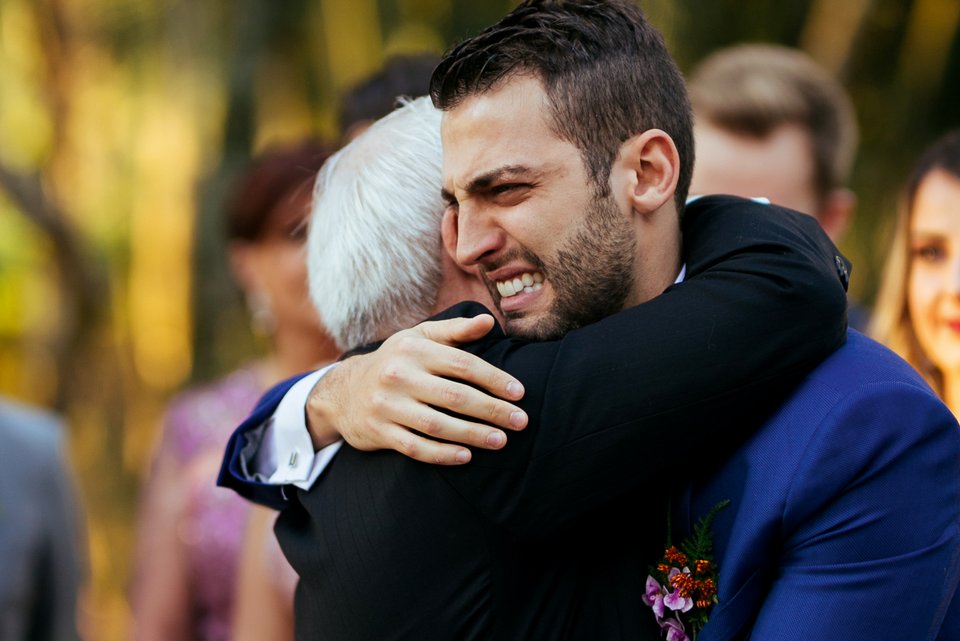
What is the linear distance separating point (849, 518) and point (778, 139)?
6.71 ft

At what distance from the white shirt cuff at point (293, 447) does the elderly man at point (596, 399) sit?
0.04 feet

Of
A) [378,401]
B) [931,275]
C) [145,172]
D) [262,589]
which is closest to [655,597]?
[378,401]

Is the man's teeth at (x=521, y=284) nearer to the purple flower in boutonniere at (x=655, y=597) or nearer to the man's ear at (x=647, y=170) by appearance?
the man's ear at (x=647, y=170)

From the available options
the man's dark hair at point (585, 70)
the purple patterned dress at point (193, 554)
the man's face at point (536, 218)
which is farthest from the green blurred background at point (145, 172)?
the man's face at point (536, 218)

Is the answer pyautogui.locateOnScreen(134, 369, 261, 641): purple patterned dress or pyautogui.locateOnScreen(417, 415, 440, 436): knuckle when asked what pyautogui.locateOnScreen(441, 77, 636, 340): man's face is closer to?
pyautogui.locateOnScreen(417, 415, 440, 436): knuckle

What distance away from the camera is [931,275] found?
2.61 m

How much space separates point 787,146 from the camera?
3516mm

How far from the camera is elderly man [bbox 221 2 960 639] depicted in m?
1.71

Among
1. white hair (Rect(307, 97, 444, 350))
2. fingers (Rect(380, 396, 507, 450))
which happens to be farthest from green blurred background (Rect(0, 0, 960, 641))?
fingers (Rect(380, 396, 507, 450))

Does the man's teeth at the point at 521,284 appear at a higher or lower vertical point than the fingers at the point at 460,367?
higher

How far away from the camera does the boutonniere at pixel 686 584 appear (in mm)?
1755

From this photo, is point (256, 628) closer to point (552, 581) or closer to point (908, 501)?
point (552, 581)

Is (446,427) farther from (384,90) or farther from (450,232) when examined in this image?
(384,90)

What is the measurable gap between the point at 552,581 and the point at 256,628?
136 centimetres
